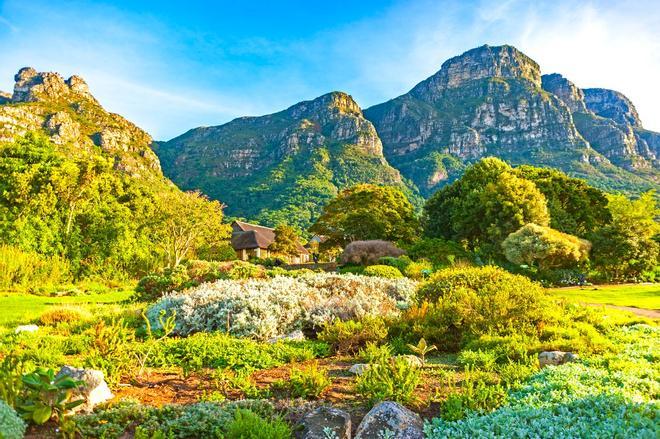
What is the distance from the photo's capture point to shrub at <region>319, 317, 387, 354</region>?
7039mm

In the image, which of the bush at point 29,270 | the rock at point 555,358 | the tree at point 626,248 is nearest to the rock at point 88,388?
the rock at point 555,358

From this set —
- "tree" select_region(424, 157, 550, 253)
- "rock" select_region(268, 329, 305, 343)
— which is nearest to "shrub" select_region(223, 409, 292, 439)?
"rock" select_region(268, 329, 305, 343)

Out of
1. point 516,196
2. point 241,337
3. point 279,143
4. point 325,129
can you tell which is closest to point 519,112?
point 325,129

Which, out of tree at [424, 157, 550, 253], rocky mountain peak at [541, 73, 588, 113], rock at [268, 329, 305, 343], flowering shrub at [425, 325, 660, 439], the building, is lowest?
the building

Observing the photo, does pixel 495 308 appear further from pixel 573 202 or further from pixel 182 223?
pixel 573 202

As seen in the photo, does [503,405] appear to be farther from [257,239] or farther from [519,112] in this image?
[519,112]

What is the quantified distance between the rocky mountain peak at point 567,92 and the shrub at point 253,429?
19828cm

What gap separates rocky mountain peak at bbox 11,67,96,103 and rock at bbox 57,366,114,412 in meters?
110

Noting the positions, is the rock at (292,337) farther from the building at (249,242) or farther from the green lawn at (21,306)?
the building at (249,242)

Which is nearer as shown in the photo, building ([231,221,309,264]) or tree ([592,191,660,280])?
tree ([592,191,660,280])

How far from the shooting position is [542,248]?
21.8 m

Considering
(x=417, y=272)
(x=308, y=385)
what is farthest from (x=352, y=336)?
(x=417, y=272)

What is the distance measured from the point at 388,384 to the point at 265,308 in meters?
4.89

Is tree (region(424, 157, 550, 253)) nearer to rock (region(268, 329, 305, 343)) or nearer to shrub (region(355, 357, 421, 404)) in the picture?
rock (region(268, 329, 305, 343))
